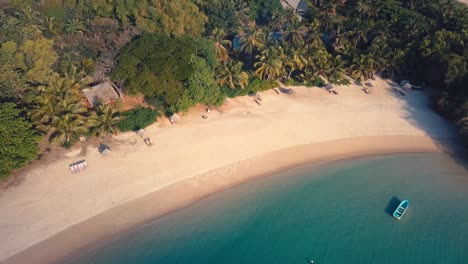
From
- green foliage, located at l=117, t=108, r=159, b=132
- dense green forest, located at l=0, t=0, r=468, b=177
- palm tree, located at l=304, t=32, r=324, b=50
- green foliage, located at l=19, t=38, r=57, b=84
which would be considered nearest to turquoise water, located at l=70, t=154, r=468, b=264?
dense green forest, located at l=0, t=0, r=468, b=177

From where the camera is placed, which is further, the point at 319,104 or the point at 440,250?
the point at 319,104

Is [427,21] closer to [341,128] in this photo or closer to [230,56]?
[341,128]

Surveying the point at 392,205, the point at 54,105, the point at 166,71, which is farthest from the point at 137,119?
the point at 392,205

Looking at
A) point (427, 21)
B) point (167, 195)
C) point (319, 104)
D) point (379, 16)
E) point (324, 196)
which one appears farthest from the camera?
point (379, 16)

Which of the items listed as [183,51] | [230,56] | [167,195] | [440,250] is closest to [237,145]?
[167,195]

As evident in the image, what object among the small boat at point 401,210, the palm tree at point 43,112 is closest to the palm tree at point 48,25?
the palm tree at point 43,112

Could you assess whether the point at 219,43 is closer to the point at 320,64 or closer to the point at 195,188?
the point at 320,64

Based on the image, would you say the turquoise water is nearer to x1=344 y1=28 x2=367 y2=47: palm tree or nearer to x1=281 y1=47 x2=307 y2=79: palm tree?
x1=281 y1=47 x2=307 y2=79: palm tree
